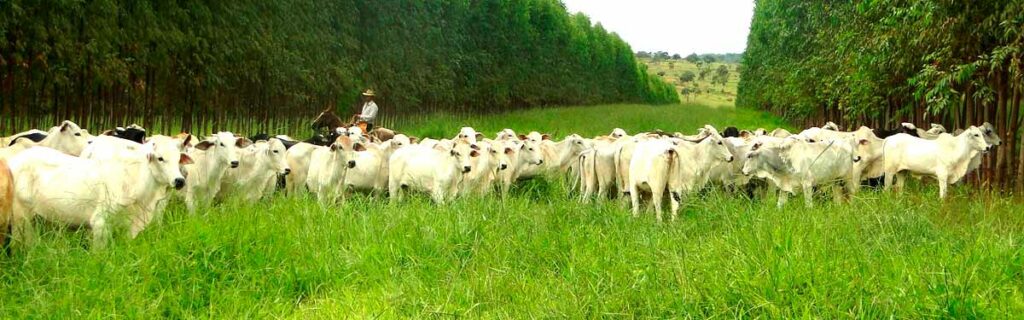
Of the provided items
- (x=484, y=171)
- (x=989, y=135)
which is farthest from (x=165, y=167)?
(x=989, y=135)

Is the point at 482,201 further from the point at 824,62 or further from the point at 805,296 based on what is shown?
the point at 824,62

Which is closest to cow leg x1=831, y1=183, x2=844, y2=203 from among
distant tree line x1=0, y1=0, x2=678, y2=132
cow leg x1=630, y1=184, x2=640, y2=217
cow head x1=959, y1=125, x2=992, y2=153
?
cow leg x1=630, y1=184, x2=640, y2=217

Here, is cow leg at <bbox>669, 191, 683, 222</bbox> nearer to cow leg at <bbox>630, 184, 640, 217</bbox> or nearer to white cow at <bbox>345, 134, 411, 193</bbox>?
cow leg at <bbox>630, 184, 640, 217</bbox>

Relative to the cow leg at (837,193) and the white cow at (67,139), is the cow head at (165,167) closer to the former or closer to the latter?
the white cow at (67,139)

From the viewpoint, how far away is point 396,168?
1151 cm

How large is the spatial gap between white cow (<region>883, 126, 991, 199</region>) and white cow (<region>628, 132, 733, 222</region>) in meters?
3.24

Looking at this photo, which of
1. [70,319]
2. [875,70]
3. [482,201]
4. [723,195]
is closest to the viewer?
[70,319]

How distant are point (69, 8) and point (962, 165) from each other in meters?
13.2

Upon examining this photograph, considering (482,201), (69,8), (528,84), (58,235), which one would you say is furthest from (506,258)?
(528,84)

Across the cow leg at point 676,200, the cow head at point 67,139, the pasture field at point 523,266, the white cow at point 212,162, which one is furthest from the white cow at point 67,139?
the cow leg at point 676,200

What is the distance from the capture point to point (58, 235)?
707cm

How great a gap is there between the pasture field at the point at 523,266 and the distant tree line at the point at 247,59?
6434 millimetres

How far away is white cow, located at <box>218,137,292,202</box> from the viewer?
404 inches

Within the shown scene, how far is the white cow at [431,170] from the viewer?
1105 cm
